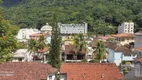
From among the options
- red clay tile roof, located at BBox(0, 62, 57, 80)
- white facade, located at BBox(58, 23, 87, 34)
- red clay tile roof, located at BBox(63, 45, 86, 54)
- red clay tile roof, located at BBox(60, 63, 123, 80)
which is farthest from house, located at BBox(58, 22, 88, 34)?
red clay tile roof, located at BBox(0, 62, 57, 80)

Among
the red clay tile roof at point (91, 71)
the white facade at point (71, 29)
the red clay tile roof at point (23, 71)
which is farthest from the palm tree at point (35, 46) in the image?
the white facade at point (71, 29)

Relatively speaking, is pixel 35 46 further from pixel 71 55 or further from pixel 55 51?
pixel 55 51

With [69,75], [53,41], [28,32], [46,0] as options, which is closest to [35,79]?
[69,75]

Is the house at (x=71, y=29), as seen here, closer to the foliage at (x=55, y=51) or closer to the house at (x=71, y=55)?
the house at (x=71, y=55)

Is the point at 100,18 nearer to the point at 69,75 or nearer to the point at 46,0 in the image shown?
the point at 46,0

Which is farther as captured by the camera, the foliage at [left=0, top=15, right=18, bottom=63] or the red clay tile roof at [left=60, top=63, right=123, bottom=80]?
the red clay tile roof at [left=60, top=63, right=123, bottom=80]

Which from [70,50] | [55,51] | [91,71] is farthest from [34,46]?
[91,71]

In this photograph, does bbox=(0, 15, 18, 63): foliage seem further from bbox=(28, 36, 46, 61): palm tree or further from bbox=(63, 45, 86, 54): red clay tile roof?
bbox=(63, 45, 86, 54): red clay tile roof
